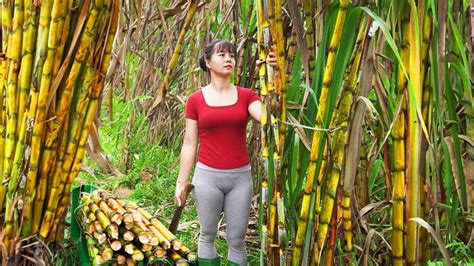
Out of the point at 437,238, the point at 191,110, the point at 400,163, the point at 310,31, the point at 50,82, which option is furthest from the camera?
the point at 191,110

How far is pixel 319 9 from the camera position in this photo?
6.84 ft

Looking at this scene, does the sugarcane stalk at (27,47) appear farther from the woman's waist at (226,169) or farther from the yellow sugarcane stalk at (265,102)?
the yellow sugarcane stalk at (265,102)

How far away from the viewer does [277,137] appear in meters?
2.04

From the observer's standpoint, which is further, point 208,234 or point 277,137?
point 208,234

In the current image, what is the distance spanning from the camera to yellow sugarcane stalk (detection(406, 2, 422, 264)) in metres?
1.75

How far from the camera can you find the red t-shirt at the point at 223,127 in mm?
2785

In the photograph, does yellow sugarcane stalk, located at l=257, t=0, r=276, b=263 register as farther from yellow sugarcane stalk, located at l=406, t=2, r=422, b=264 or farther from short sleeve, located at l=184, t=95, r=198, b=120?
short sleeve, located at l=184, t=95, r=198, b=120

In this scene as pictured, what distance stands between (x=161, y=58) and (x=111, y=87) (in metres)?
2.34

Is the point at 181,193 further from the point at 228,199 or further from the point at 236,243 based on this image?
the point at 236,243

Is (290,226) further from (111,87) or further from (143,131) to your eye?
(143,131)

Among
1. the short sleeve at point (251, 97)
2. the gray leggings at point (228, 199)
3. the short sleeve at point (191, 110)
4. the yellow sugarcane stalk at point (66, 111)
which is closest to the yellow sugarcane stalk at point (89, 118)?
the yellow sugarcane stalk at point (66, 111)

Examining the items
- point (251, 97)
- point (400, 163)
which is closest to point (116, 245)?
point (251, 97)

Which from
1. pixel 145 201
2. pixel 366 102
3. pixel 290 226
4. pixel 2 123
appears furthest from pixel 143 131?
pixel 366 102

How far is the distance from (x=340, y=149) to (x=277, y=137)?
0.63ft
